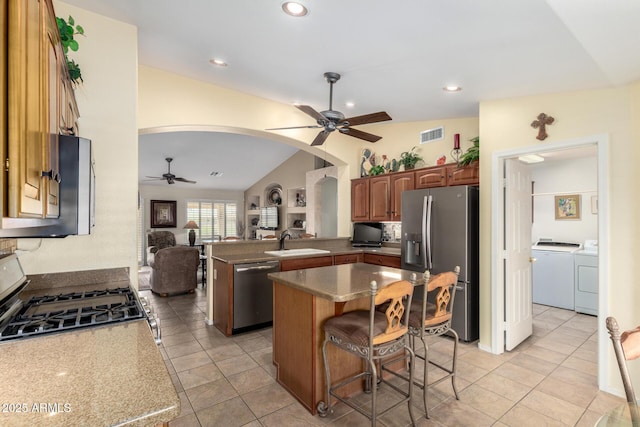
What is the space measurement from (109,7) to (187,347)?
121 inches

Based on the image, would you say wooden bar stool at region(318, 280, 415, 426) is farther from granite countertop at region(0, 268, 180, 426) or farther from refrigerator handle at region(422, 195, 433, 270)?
refrigerator handle at region(422, 195, 433, 270)

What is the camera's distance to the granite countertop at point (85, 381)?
2.39ft

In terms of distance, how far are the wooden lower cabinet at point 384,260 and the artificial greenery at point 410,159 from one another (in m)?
1.35

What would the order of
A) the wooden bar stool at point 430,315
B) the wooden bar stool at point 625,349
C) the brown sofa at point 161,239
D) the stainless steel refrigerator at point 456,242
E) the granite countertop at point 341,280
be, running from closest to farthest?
1. the wooden bar stool at point 625,349
2. the granite countertop at point 341,280
3. the wooden bar stool at point 430,315
4. the stainless steel refrigerator at point 456,242
5. the brown sofa at point 161,239

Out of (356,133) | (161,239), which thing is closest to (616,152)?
(356,133)

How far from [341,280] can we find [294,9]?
6.21 ft

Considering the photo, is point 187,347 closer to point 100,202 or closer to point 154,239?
point 100,202

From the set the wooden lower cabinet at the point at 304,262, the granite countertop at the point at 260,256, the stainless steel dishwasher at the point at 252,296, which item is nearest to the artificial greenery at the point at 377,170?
the granite countertop at the point at 260,256

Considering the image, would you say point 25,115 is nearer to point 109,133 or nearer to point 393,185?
point 109,133

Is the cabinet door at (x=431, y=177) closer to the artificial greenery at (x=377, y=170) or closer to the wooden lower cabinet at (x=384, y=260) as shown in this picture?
the artificial greenery at (x=377, y=170)

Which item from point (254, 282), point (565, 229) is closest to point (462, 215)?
point (254, 282)

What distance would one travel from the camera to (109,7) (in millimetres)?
2271

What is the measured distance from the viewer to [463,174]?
383 cm

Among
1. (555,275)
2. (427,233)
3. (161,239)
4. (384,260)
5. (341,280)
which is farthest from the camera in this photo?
(161,239)
